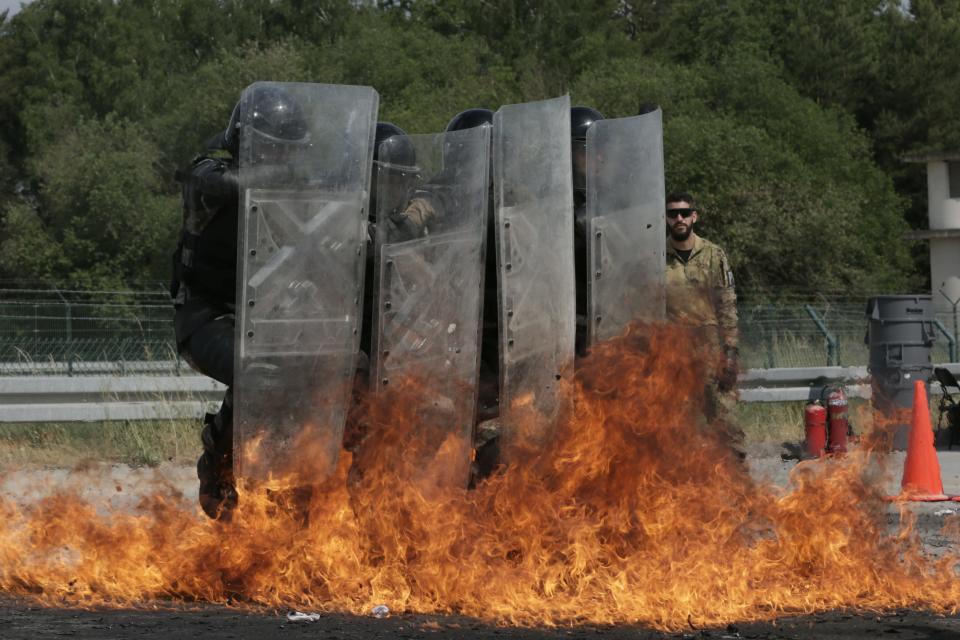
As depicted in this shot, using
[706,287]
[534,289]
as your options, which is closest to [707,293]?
[706,287]

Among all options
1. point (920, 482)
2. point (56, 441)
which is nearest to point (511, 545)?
point (920, 482)

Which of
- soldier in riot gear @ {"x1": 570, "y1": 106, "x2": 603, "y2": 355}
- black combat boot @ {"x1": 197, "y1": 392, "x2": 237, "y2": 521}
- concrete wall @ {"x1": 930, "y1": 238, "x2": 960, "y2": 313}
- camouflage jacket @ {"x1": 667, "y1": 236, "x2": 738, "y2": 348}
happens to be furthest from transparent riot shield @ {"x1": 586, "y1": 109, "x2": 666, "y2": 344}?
concrete wall @ {"x1": 930, "y1": 238, "x2": 960, "y2": 313}

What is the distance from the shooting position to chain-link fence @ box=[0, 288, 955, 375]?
14.2 m

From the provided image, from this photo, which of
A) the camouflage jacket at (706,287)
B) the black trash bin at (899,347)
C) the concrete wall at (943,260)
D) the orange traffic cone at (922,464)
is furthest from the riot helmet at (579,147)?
the concrete wall at (943,260)

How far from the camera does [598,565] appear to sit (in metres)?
5.68

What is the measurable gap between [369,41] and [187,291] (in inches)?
1511

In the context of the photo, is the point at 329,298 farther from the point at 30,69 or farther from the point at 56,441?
the point at 30,69

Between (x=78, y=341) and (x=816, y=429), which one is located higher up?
(x=78, y=341)

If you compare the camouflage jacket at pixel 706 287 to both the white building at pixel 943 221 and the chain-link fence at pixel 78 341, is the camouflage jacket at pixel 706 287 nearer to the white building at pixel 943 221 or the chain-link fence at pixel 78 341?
the chain-link fence at pixel 78 341

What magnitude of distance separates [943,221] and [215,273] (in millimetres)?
38266

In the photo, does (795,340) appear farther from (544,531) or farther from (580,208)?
(544,531)

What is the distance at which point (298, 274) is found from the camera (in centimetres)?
575

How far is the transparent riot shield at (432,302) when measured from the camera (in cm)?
593

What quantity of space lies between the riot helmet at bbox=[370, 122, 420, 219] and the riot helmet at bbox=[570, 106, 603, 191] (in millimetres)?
723
